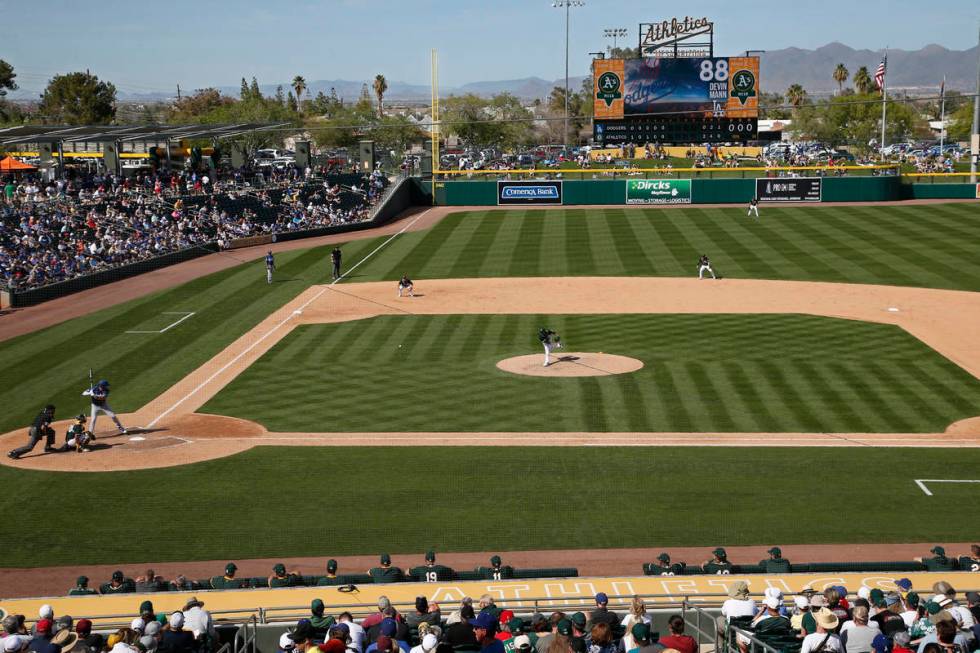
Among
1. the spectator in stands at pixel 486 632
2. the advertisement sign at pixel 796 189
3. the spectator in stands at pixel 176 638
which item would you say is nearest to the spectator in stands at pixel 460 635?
the spectator in stands at pixel 486 632

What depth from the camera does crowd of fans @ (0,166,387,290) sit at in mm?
48719

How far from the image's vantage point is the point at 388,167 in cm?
8731

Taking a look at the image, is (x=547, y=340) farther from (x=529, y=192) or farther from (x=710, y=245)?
(x=529, y=192)

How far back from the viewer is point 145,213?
59062 millimetres

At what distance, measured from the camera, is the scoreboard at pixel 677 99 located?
223 feet

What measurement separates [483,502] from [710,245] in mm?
38358

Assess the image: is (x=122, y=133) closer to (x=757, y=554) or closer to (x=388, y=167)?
(x=388, y=167)

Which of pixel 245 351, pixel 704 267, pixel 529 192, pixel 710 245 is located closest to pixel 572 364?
pixel 245 351

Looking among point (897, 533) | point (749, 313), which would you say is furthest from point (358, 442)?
point (749, 313)

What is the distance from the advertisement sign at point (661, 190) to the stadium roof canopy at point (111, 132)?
84.8 ft

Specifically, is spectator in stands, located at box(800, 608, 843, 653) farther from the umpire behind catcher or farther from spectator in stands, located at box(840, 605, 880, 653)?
the umpire behind catcher

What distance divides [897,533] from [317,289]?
1302 inches

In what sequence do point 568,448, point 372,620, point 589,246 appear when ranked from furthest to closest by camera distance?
point 589,246 < point 568,448 < point 372,620

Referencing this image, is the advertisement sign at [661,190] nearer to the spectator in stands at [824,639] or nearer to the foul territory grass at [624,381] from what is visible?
the foul territory grass at [624,381]
